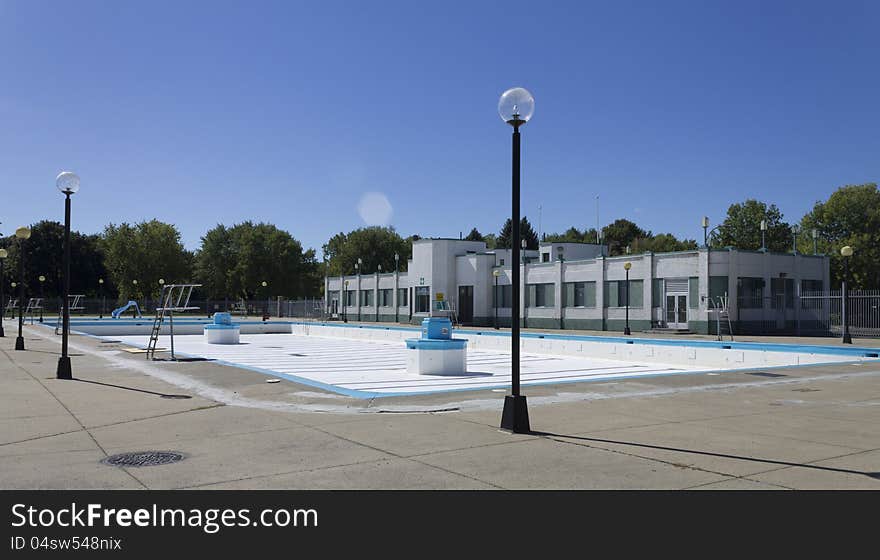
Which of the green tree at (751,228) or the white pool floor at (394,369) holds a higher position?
the green tree at (751,228)

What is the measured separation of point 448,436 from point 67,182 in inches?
437

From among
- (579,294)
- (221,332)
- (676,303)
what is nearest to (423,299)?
(579,294)

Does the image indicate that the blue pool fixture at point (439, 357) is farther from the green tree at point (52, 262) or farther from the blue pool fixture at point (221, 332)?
the green tree at point (52, 262)

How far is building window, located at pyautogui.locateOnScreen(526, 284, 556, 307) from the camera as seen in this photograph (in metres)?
53.8

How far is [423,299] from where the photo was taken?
63625 mm

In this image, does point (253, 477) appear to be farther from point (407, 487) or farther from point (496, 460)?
point (496, 460)

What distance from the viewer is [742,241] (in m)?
82.6

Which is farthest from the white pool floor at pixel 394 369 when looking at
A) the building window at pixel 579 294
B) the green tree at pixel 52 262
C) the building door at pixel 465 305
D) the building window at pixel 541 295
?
the green tree at pixel 52 262

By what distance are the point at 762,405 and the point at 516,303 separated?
5.12 m

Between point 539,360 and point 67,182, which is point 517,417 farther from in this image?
point 539,360

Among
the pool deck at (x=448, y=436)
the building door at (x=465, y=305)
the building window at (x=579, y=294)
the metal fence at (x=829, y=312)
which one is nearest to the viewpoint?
the pool deck at (x=448, y=436)

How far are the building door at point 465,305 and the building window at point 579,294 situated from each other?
34.3ft

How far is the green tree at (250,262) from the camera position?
322ft

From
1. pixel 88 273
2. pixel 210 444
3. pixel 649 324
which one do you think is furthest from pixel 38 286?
pixel 210 444
